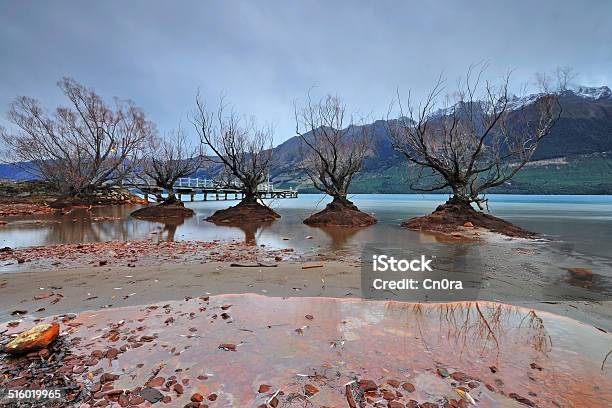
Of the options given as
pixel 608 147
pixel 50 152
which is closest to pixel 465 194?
pixel 50 152

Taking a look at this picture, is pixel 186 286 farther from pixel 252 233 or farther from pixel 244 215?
pixel 244 215

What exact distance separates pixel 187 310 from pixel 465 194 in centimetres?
1711

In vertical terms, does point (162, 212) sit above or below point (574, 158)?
below

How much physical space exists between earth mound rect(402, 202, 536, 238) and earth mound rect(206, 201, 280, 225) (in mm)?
9691

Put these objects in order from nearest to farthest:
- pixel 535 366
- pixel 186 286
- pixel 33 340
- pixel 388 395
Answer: pixel 388 395, pixel 535 366, pixel 33 340, pixel 186 286

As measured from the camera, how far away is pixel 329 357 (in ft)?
9.64

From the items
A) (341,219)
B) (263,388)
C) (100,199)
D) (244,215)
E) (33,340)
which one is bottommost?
(341,219)

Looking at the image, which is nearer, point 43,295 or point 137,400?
point 137,400

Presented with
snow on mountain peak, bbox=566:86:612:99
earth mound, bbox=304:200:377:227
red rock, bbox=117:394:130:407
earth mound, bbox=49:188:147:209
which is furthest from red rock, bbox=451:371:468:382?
snow on mountain peak, bbox=566:86:612:99

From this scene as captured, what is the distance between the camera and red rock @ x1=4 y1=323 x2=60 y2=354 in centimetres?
281

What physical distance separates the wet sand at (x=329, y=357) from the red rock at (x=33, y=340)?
0.44 feet

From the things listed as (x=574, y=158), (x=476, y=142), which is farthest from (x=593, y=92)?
(x=476, y=142)

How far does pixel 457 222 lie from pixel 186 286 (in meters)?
14.7

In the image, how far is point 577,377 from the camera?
8.67 feet
